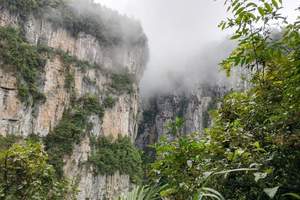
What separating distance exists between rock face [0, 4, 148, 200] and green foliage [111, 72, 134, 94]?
0.56 m

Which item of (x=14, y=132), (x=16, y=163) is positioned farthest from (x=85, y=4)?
(x=16, y=163)

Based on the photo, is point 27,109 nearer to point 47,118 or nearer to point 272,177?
point 47,118

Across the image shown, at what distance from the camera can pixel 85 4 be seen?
132 feet

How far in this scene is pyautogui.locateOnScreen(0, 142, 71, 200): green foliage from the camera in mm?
3371

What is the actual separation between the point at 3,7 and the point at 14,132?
11.3m

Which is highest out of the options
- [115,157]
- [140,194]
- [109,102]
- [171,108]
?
[171,108]

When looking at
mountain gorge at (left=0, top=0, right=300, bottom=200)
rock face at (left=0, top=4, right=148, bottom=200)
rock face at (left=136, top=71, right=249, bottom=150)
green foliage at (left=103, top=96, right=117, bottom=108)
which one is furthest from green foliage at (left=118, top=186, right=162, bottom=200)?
rock face at (left=136, top=71, right=249, bottom=150)

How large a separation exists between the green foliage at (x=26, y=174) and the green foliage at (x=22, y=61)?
26056mm

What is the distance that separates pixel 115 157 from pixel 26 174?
32814 millimetres

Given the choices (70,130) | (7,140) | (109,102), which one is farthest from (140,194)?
(109,102)

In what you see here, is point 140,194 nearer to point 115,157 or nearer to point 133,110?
point 115,157

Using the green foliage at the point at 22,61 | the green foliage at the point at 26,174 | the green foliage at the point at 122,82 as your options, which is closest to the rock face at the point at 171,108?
the green foliage at the point at 122,82

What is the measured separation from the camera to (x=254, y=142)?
4.81ft

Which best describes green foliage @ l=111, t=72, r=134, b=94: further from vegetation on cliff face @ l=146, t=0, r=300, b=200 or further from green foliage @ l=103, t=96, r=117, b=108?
vegetation on cliff face @ l=146, t=0, r=300, b=200
